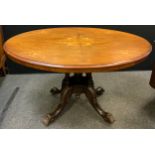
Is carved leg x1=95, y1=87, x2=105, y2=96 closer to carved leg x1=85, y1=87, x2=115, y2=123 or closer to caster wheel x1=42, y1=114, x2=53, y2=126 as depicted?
carved leg x1=85, y1=87, x2=115, y2=123

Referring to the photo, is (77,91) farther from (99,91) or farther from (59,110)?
(99,91)

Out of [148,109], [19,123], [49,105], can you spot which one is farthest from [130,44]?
[19,123]

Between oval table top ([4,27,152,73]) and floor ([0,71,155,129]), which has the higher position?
oval table top ([4,27,152,73])

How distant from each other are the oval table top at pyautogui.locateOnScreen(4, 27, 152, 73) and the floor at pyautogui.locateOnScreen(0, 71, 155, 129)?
62 centimetres

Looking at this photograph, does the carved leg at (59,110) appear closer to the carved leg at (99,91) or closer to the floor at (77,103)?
the floor at (77,103)

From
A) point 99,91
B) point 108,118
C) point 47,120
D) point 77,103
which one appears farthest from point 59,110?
point 99,91

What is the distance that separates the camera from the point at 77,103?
5.95 feet

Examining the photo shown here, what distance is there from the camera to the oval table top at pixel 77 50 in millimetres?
1003

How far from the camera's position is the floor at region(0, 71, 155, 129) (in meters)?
1.56

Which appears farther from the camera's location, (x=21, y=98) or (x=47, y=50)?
(x=21, y=98)

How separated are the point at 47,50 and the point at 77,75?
1.46 feet

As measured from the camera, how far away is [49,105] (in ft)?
5.84

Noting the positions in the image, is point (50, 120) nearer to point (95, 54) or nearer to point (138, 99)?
point (95, 54)

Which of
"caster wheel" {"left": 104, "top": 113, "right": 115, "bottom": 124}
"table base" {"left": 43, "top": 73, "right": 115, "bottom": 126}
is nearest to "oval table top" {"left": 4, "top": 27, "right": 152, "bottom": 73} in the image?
"table base" {"left": 43, "top": 73, "right": 115, "bottom": 126}
